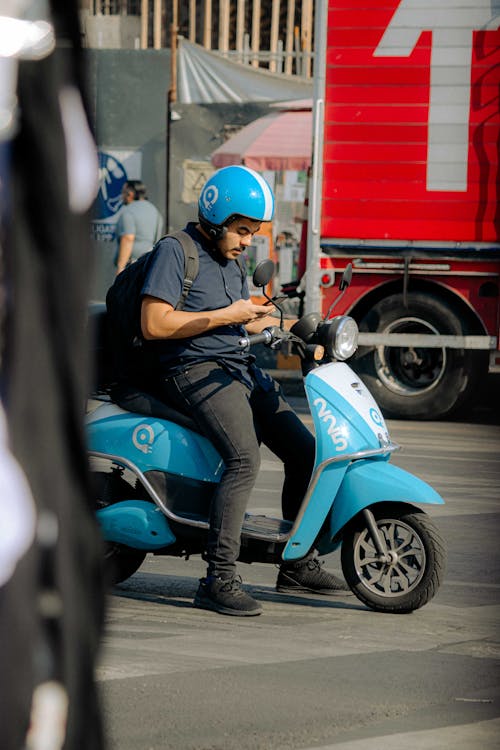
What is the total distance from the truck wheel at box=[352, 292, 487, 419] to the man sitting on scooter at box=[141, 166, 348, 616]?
6484mm

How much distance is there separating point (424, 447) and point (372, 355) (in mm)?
1952

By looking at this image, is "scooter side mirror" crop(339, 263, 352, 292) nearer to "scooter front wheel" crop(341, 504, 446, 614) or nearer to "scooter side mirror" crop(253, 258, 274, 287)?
"scooter side mirror" crop(253, 258, 274, 287)

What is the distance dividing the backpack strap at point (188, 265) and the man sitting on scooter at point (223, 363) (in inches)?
1.0

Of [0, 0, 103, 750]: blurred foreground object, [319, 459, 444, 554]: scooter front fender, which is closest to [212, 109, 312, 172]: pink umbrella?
[319, 459, 444, 554]: scooter front fender

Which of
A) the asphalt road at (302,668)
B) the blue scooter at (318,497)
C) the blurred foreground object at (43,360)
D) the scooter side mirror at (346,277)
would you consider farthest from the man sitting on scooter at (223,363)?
the blurred foreground object at (43,360)

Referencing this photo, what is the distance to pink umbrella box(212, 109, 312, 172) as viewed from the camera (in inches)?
728

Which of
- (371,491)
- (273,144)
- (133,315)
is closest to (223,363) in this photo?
(133,315)

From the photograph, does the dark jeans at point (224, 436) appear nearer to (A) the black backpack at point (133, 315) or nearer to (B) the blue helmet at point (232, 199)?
(A) the black backpack at point (133, 315)

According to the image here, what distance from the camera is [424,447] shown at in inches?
411

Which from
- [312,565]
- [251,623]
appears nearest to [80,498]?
[251,623]

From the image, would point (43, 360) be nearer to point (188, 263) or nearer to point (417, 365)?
point (188, 263)

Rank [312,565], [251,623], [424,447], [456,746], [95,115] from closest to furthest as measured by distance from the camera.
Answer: [95,115] → [456,746] → [251,623] → [312,565] → [424,447]

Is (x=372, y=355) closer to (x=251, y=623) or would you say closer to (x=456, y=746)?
(x=251, y=623)

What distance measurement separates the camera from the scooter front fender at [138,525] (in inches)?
212
